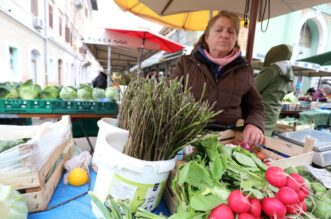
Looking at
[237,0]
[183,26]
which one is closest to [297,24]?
Answer: [183,26]

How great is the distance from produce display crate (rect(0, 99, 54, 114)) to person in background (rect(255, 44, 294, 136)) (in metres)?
2.40

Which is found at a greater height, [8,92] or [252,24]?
[252,24]

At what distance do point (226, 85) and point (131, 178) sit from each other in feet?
3.45

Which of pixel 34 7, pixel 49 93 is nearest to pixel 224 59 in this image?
pixel 49 93

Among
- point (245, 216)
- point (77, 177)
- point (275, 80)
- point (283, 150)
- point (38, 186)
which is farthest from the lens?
point (275, 80)

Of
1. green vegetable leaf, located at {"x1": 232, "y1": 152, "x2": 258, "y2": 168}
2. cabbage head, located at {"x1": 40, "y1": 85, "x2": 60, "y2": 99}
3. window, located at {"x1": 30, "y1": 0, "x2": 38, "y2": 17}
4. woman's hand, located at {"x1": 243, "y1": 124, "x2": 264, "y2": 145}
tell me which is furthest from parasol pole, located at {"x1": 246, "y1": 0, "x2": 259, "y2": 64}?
window, located at {"x1": 30, "y1": 0, "x2": 38, "y2": 17}

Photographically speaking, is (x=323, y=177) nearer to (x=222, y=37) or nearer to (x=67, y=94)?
(x=222, y=37)

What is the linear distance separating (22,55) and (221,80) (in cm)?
861

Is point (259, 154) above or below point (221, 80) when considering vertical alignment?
below

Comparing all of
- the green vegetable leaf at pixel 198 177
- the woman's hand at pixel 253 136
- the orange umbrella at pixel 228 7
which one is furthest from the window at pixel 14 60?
the green vegetable leaf at pixel 198 177

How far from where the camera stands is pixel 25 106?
215 centimetres

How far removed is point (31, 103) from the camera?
2.16 m

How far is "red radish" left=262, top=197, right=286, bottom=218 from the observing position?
1.71 ft

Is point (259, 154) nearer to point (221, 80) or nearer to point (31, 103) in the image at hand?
point (221, 80)
